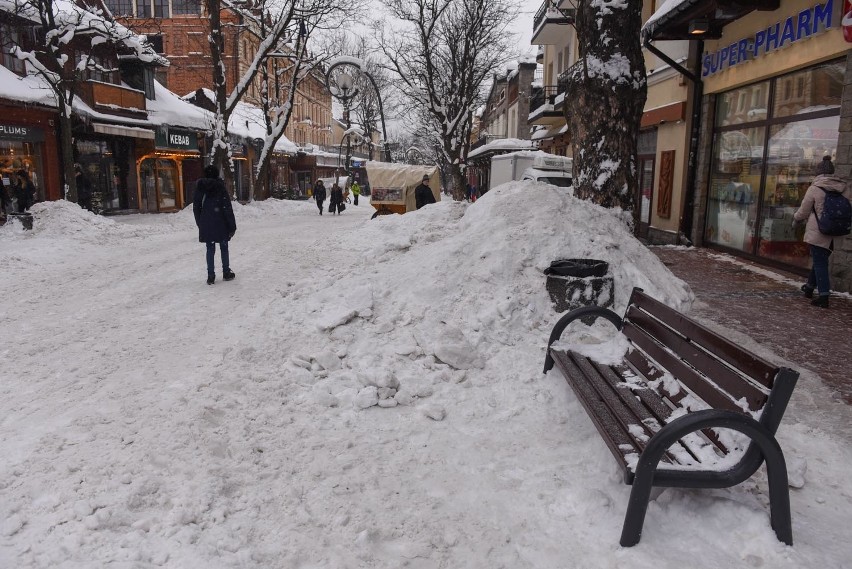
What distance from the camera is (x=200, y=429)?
3828 millimetres

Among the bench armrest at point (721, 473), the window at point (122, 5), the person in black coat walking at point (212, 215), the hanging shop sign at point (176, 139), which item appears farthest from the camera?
the window at point (122, 5)

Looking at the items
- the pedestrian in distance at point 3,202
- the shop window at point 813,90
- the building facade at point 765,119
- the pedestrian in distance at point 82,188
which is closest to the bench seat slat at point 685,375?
the building facade at point 765,119

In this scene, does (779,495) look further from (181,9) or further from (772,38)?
(181,9)

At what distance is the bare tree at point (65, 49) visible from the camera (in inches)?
618

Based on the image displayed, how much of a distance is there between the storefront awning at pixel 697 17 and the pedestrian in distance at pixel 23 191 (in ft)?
56.7

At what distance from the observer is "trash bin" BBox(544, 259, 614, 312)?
5730mm

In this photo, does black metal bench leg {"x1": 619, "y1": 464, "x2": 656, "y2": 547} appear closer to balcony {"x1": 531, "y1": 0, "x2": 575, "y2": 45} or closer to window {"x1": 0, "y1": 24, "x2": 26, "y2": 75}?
window {"x1": 0, "y1": 24, "x2": 26, "y2": 75}

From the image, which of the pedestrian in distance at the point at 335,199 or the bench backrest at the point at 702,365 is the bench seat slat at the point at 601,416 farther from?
the pedestrian in distance at the point at 335,199

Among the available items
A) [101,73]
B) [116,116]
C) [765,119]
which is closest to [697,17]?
[765,119]

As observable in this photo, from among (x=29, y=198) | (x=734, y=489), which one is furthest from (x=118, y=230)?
(x=734, y=489)

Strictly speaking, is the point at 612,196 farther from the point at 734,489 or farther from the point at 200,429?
the point at 200,429

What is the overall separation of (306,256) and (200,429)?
677 cm

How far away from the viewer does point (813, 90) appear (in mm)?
9523

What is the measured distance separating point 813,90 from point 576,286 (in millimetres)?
6756
